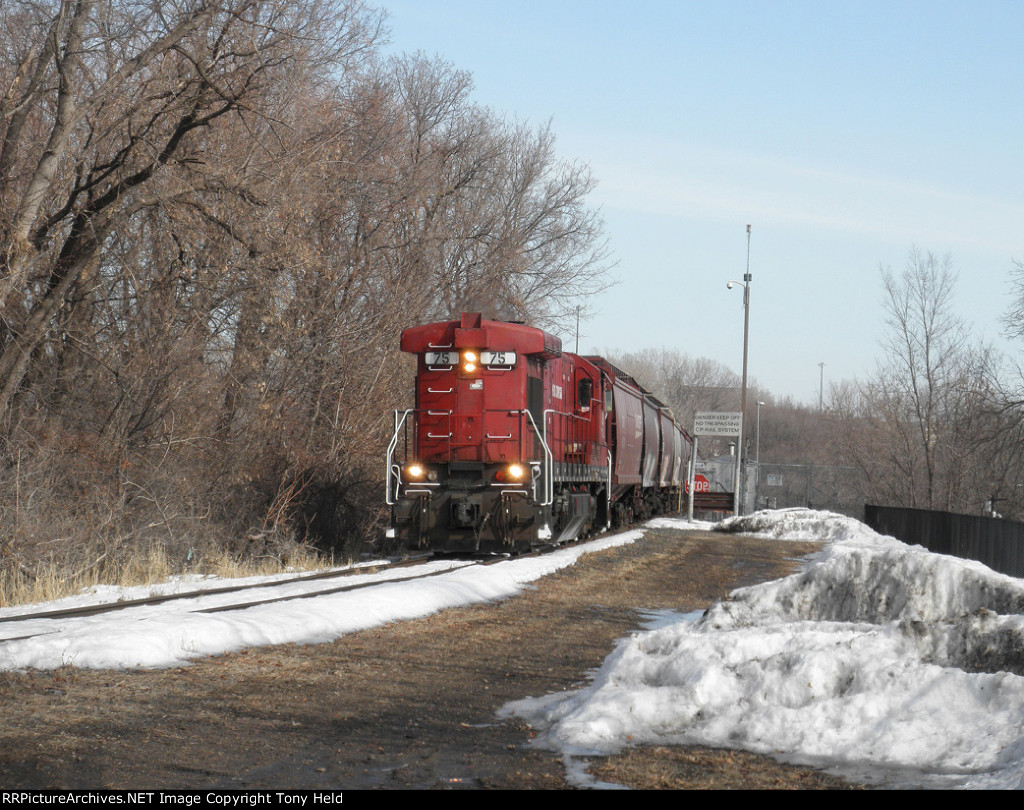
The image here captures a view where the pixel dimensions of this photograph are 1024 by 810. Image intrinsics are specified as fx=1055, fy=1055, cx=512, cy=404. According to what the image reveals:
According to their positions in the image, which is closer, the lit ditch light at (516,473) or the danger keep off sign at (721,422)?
the lit ditch light at (516,473)

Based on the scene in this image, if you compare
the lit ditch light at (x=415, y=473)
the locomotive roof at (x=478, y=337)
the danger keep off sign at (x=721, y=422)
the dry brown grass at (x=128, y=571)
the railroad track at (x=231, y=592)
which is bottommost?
the dry brown grass at (x=128, y=571)

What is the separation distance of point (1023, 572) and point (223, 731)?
1456 centimetres

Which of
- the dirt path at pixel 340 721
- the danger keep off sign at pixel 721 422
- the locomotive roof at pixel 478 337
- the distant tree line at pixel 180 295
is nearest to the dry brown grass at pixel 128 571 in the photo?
the distant tree line at pixel 180 295

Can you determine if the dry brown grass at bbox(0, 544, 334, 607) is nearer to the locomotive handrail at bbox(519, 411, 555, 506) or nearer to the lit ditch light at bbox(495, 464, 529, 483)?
the lit ditch light at bbox(495, 464, 529, 483)

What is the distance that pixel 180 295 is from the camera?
19.0 meters

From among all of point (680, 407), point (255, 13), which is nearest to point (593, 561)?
point (255, 13)

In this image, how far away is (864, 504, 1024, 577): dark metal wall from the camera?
57.2 feet

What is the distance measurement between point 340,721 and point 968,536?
1741 centimetres

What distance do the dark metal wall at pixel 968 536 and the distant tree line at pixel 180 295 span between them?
12.0 meters

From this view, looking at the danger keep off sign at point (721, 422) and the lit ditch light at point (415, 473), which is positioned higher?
the danger keep off sign at point (721, 422)

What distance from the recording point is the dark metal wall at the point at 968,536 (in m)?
17.4

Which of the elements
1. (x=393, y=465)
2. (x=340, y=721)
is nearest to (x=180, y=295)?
(x=393, y=465)

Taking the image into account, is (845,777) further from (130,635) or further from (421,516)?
(421,516)

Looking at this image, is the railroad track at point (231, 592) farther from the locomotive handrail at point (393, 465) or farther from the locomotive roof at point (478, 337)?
the locomotive roof at point (478, 337)
